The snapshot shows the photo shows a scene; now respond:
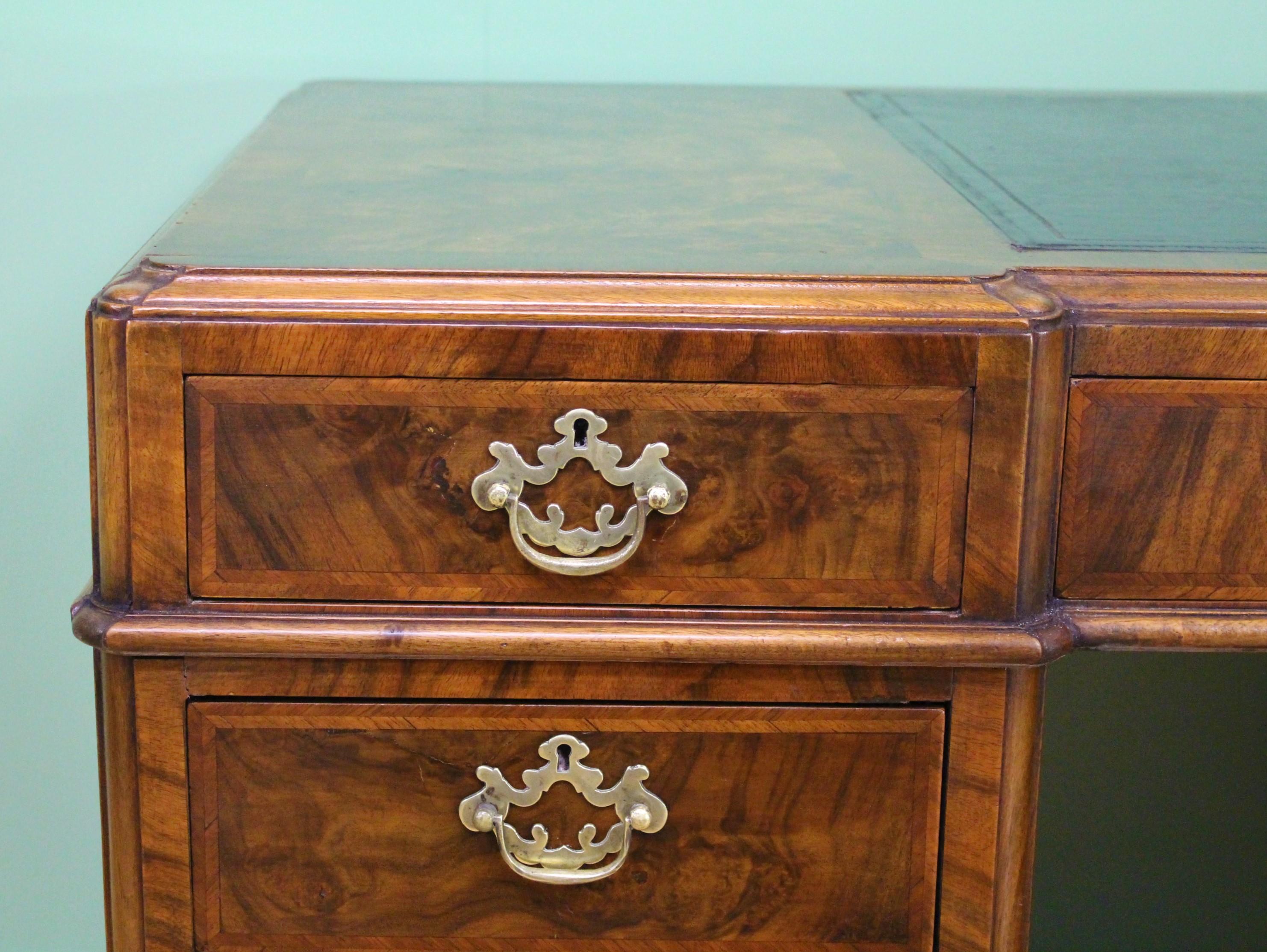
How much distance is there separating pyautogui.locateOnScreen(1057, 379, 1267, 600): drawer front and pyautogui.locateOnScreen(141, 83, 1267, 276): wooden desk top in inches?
2.5

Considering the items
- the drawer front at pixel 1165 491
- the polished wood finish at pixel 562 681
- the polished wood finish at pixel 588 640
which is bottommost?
the polished wood finish at pixel 562 681

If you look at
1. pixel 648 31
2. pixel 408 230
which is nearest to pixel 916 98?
pixel 648 31

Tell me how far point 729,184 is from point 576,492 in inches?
10.4

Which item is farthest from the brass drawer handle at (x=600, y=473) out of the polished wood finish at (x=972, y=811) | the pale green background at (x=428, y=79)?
the pale green background at (x=428, y=79)

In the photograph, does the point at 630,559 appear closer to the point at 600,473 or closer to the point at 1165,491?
the point at 600,473

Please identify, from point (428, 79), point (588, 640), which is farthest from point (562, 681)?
point (428, 79)

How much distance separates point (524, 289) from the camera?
0.59 meters

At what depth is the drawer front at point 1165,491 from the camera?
612mm

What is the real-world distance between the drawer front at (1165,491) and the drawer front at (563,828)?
0.10 meters

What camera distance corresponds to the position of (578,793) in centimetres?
64

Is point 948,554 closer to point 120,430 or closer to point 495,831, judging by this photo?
point 495,831

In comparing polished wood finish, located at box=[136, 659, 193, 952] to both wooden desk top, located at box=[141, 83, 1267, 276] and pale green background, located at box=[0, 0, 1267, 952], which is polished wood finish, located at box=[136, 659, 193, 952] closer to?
wooden desk top, located at box=[141, 83, 1267, 276]

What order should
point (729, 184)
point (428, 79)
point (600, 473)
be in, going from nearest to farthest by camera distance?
point (600, 473) < point (729, 184) < point (428, 79)

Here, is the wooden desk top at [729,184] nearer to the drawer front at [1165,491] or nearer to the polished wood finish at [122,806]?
the drawer front at [1165,491]
